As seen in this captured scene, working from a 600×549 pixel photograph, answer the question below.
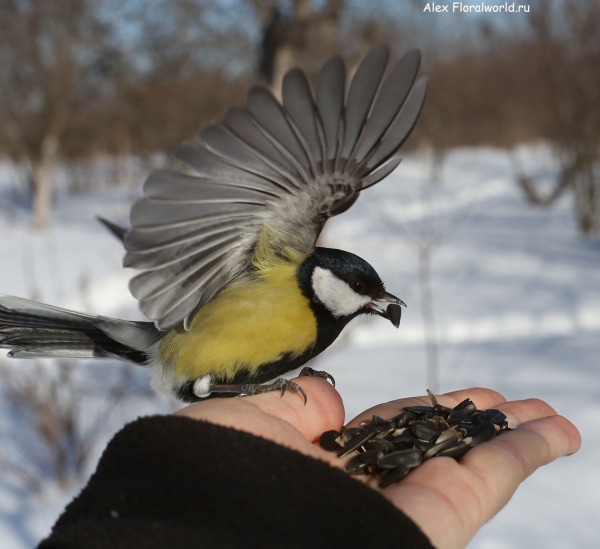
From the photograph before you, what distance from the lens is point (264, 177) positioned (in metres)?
1.79

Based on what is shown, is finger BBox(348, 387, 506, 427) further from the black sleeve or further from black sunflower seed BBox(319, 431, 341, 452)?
the black sleeve

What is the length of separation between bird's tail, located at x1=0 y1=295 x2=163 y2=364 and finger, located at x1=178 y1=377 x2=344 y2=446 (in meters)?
0.56

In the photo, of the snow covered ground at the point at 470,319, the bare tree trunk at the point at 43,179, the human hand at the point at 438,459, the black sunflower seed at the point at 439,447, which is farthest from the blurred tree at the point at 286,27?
the bare tree trunk at the point at 43,179

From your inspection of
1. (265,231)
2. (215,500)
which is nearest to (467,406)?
(265,231)

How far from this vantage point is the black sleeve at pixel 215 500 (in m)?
1.26

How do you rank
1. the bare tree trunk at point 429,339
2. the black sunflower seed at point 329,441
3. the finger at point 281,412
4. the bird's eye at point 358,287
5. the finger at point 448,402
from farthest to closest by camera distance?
the bare tree trunk at point 429,339, the finger at point 448,402, the bird's eye at point 358,287, the black sunflower seed at point 329,441, the finger at point 281,412

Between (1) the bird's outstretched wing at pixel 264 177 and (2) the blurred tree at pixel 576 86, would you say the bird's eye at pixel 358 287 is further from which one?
(2) the blurred tree at pixel 576 86

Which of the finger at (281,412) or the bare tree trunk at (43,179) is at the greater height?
the bare tree trunk at (43,179)

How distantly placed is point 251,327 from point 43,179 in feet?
34.2

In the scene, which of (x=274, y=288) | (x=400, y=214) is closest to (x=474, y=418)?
(x=274, y=288)

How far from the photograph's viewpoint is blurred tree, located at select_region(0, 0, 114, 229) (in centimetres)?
1002

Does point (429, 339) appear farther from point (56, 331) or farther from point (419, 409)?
point (56, 331)

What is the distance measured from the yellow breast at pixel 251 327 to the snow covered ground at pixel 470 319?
5.32ft

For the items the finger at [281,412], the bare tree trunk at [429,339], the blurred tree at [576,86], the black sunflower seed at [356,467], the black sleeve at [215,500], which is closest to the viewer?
the black sleeve at [215,500]
